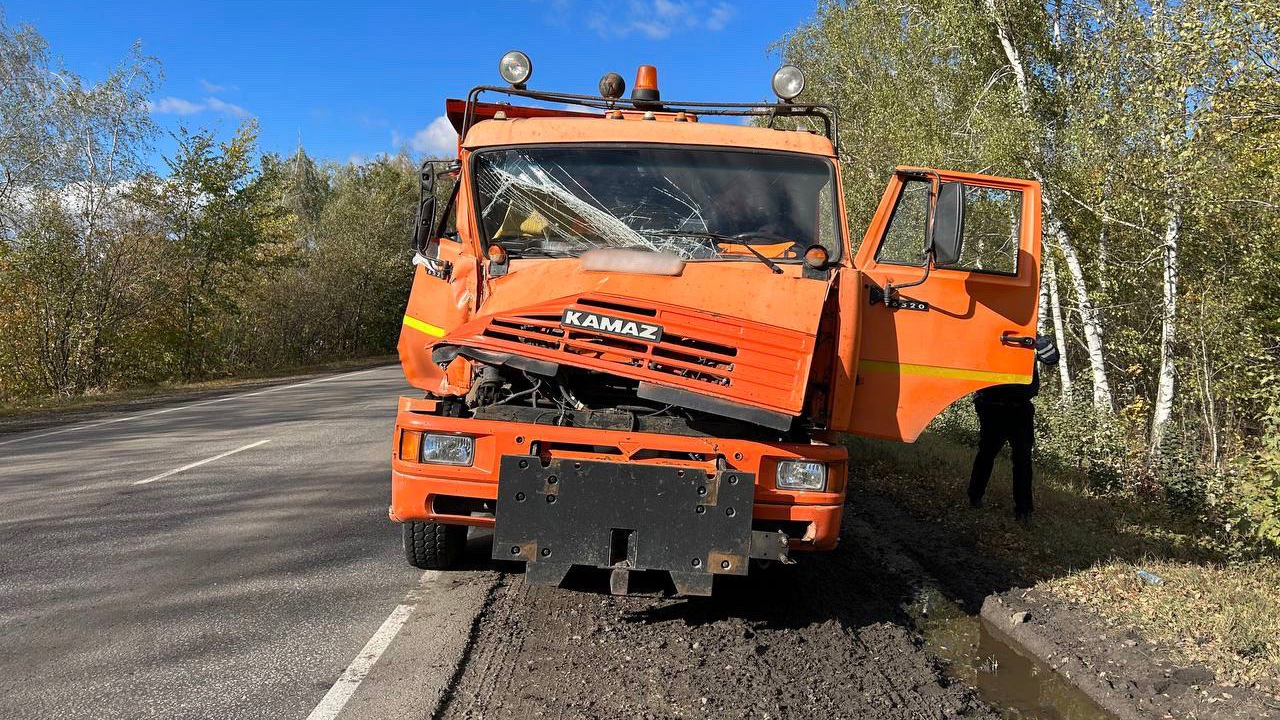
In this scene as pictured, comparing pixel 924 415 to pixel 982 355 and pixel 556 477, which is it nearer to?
pixel 982 355

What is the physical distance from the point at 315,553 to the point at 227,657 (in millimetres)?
1794

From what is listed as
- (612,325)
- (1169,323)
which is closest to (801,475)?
(612,325)

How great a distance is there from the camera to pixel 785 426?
3.72 metres

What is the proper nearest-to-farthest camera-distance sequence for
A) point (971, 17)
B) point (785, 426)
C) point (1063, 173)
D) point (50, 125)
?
1. point (785, 426)
2. point (1063, 173)
3. point (971, 17)
4. point (50, 125)

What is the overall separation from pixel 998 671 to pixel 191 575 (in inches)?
179

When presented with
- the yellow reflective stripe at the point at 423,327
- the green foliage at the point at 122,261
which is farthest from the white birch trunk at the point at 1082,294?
the green foliage at the point at 122,261

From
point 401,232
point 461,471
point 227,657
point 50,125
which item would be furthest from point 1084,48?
point 401,232

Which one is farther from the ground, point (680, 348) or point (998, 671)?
point (680, 348)

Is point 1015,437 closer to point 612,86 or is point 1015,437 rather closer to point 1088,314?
point 612,86

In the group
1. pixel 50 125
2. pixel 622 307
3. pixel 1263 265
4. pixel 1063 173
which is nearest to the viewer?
pixel 622 307

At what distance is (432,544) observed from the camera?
5.03m

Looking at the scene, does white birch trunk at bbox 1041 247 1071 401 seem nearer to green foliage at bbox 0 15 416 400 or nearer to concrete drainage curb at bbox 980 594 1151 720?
concrete drainage curb at bbox 980 594 1151 720

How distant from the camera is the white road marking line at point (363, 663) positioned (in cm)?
328

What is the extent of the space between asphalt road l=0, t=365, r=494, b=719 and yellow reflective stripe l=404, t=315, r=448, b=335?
4.92 ft
